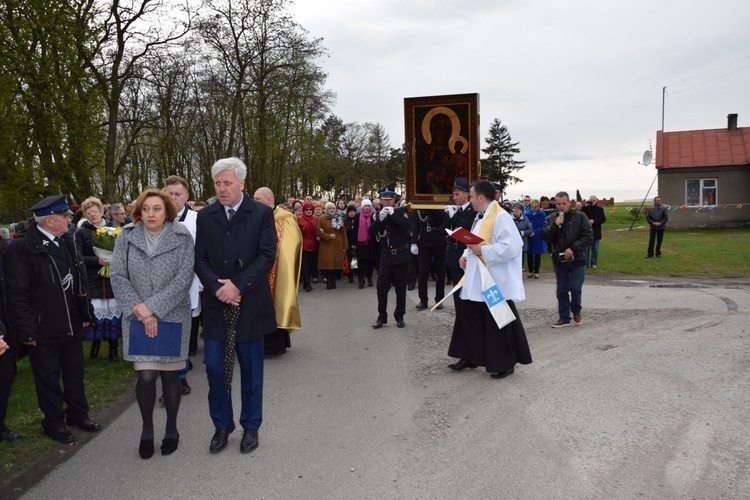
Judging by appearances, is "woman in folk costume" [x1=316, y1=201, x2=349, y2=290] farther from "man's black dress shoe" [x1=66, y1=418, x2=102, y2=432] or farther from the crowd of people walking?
"man's black dress shoe" [x1=66, y1=418, x2=102, y2=432]

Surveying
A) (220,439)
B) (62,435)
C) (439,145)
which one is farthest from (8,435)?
(439,145)

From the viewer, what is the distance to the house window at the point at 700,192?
3122 cm

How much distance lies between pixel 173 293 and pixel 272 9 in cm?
2377

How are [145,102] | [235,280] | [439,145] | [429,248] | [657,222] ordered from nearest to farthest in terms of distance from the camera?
[235,280]
[439,145]
[429,248]
[657,222]
[145,102]

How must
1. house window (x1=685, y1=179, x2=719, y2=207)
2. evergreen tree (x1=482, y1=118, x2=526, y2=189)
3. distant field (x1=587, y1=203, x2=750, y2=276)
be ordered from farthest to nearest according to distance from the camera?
1. evergreen tree (x1=482, y1=118, x2=526, y2=189)
2. house window (x1=685, y1=179, x2=719, y2=207)
3. distant field (x1=587, y1=203, x2=750, y2=276)

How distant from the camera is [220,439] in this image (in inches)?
177

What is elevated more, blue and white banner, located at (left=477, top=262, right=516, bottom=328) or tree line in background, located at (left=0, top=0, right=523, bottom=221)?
tree line in background, located at (left=0, top=0, right=523, bottom=221)

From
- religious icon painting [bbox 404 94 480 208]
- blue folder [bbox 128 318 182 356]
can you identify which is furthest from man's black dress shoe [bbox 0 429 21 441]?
religious icon painting [bbox 404 94 480 208]

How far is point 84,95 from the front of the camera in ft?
52.3

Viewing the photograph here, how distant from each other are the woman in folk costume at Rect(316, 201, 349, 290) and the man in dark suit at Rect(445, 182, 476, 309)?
457 cm

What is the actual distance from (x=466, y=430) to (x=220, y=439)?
1.92 metres

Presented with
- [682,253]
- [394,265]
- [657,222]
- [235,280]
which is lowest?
[682,253]

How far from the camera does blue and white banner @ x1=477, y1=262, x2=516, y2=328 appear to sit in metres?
6.19

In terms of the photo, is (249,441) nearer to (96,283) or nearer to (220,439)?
(220,439)
